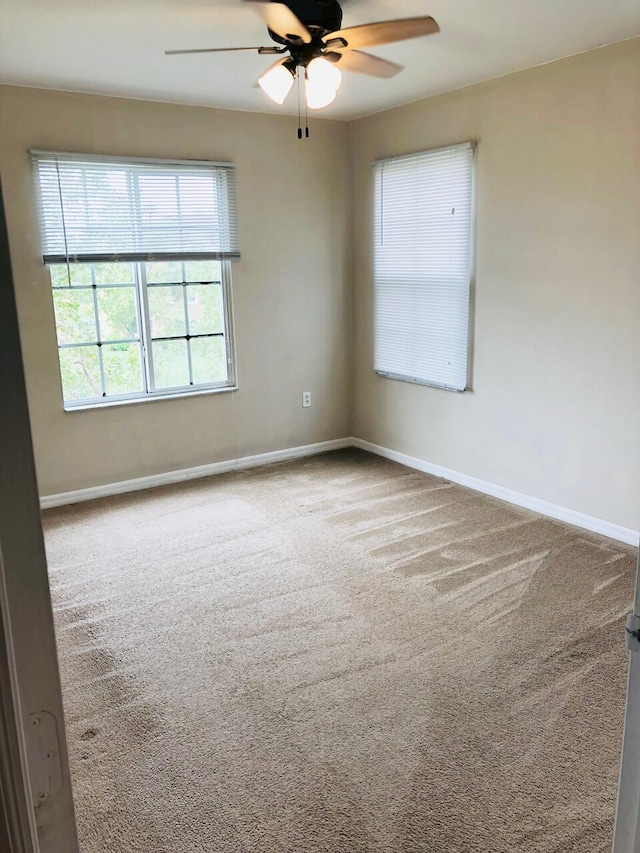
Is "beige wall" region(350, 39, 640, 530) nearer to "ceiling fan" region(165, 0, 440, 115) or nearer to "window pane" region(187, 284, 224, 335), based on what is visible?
"ceiling fan" region(165, 0, 440, 115)

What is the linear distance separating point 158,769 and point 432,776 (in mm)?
829

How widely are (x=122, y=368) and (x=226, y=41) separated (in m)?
2.08

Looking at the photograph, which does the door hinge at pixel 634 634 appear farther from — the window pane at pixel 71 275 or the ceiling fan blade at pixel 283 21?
the window pane at pixel 71 275

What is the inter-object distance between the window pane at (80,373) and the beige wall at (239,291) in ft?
0.35

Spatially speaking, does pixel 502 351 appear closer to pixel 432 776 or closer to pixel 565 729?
pixel 565 729

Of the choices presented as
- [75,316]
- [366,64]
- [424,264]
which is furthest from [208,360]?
[366,64]

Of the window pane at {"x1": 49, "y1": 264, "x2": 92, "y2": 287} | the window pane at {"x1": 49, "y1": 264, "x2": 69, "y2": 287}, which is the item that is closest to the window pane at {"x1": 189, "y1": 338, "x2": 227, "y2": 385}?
the window pane at {"x1": 49, "y1": 264, "x2": 92, "y2": 287}

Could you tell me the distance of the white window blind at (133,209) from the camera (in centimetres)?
393

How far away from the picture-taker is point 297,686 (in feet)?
8.00

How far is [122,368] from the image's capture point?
14.5ft

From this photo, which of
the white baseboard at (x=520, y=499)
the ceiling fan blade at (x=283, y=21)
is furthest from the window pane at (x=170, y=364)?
the ceiling fan blade at (x=283, y=21)

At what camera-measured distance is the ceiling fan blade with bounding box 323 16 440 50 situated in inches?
101

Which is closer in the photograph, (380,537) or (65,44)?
(65,44)

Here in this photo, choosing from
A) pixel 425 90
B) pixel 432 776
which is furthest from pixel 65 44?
pixel 432 776
